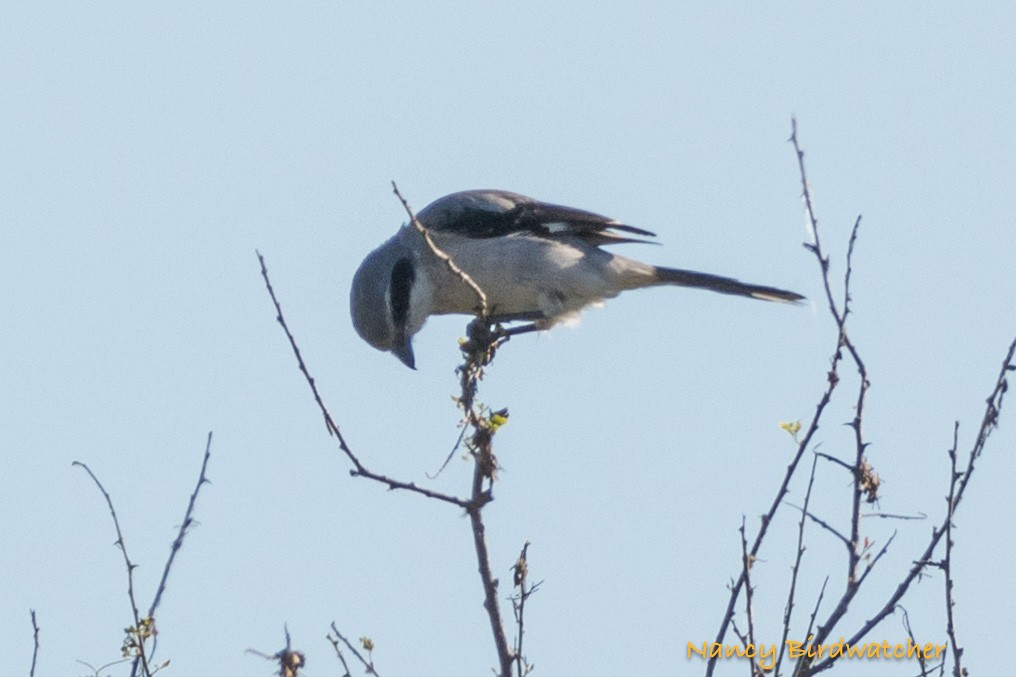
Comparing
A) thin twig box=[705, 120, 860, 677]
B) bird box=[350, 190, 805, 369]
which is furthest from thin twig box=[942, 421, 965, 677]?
bird box=[350, 190, 805, 369]

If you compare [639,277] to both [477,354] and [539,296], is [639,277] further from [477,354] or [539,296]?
[477,354]

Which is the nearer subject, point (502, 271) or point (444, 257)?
point (444, 257)

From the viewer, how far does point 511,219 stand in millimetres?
7465

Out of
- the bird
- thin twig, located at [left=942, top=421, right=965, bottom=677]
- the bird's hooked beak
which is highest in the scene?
the bird

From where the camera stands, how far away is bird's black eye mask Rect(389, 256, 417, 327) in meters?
7.05

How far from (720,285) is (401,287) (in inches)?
67.5

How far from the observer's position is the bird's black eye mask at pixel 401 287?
705 centimetres

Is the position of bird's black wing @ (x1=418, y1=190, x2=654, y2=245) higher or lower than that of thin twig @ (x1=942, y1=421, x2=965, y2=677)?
higher

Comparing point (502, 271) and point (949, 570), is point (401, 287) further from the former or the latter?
point (949, 570)

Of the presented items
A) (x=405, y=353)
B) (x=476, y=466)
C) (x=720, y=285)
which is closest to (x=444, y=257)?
(x=476, y=466)

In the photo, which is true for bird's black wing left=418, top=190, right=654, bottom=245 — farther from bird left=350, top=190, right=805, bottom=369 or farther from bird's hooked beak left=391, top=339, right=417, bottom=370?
bird's hooked beak left=391, top=339, right=417, bottom=370

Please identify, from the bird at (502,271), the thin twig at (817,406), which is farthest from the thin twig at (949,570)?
the bird at (502,271)

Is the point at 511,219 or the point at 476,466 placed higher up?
the point at 511,219

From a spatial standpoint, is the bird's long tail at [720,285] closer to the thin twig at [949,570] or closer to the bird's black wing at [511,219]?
the bird's black wing at [511,219]
